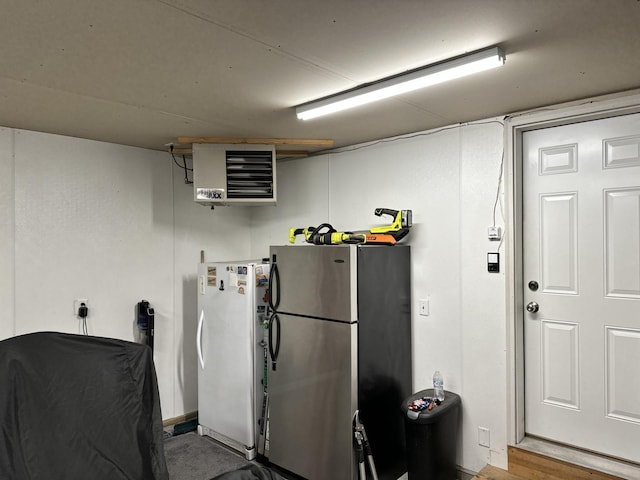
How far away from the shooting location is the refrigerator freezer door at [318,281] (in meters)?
2.79

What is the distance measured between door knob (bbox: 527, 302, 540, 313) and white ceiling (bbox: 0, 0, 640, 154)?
1280 millimetres

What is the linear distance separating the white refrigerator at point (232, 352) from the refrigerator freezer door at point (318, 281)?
35 cm

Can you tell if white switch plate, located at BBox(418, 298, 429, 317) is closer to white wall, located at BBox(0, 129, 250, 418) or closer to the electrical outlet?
white wall, located at BBox(0, 129, 250, 418)

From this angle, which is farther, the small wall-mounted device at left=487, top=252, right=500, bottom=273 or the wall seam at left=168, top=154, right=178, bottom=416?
the wall seam at left=168, top=154, right=178, bottom=416

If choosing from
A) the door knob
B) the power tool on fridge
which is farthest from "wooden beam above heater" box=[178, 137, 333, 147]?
the door knob

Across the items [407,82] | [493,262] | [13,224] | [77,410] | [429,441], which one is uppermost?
[407,82]

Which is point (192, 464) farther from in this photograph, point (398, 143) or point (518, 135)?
point (518, 135)

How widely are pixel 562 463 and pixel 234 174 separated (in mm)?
2977

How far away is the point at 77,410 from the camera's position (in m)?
1.61

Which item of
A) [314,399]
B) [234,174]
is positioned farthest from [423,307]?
[234,174]

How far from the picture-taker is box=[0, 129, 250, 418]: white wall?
314 centimetres

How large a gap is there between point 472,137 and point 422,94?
73cm

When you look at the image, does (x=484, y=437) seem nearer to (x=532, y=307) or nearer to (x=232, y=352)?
(x=532, y=307)

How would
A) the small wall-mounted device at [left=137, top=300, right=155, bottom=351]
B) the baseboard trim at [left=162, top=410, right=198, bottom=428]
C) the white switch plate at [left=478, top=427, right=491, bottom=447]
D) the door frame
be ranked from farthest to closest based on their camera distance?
the baseboard trim at [left=162, top=410, right=198, bottom=428]
the small wall-mounted device at [left=137, top=300, right=155, bottom=351]
the white switch plate at [left=478, top=427, right=491, bottom=447]
the door frame
